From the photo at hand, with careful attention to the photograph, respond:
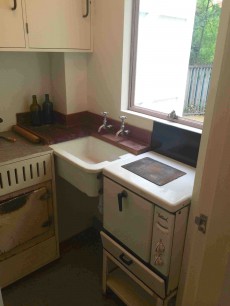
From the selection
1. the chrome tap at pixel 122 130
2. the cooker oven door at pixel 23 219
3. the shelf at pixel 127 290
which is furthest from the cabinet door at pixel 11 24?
the shelf at pixel 127 290

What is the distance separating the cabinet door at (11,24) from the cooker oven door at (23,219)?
904 mm

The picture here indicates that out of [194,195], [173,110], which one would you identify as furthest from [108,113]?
[194,195]

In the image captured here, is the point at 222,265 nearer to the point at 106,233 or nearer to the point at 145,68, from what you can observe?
the point at 106,233

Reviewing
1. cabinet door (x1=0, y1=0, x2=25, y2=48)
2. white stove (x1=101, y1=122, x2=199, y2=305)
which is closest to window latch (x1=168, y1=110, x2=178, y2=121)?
white stove (x1=101, y1=122, x2=199, y2=305)

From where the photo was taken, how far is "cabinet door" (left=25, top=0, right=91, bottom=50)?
1.55 metres

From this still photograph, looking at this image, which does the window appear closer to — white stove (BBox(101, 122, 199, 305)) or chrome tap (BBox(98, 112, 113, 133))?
chrome tap (BBox(98, 112, 113, 133))

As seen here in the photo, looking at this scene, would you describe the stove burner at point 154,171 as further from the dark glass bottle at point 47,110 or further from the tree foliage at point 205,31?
the dark glass bottle at point 47,110

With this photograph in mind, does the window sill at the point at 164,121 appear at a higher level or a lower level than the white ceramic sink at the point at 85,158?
higher

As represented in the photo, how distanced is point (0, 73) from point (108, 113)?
0.82m

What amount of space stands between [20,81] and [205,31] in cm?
132

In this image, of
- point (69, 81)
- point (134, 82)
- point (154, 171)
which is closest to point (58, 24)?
point (69, 81)

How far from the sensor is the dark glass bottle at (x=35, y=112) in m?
1.97

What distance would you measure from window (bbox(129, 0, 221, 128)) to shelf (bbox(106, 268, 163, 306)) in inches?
41.7

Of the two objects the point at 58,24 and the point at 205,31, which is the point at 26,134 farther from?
the point at 205,31
